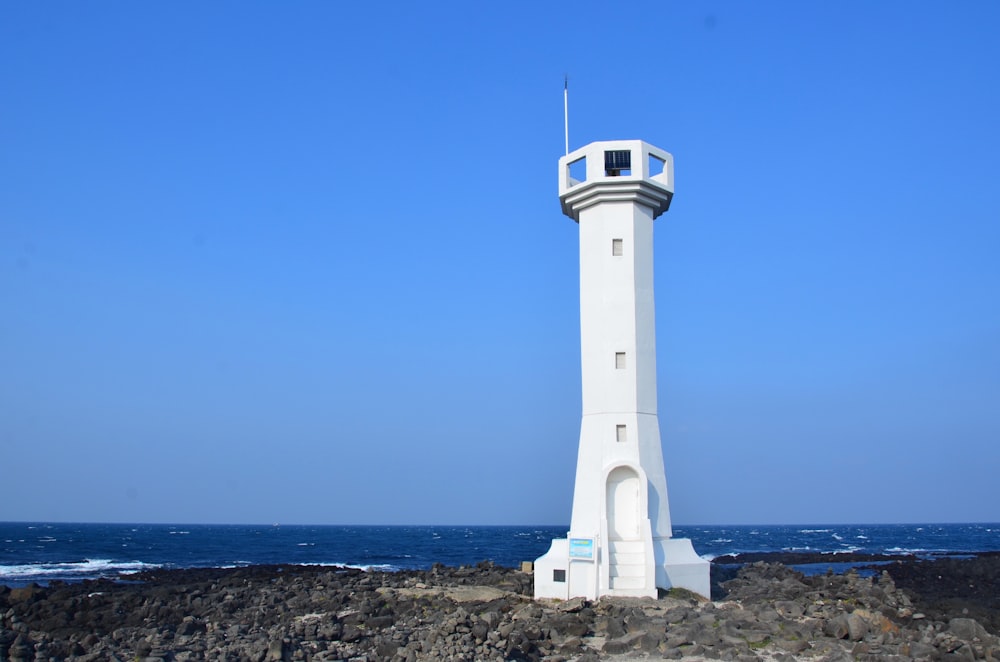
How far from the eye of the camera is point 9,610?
71.8 feet

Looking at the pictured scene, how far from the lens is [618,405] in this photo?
2039cm

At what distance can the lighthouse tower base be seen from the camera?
1931cm

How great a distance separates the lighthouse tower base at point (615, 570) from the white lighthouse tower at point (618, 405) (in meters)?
0.02

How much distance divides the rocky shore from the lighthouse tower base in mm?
422

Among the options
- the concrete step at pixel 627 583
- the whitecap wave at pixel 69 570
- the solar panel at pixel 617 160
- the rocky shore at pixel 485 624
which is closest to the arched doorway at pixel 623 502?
the concrete step at pixel 627 583

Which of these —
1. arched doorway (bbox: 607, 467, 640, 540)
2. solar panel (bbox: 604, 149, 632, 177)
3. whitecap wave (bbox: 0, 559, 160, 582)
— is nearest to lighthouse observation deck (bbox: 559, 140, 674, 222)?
solar panel (bbox: 604, 149, 632, 177)

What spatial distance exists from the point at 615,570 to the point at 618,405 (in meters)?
3.53

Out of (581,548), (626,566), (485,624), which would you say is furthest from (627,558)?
(485,624)

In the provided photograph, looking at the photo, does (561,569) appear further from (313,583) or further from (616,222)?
(313,583)

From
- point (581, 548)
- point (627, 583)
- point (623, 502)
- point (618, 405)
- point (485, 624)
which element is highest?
point (618, 405)

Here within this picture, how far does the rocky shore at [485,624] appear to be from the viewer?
1516 centimetres

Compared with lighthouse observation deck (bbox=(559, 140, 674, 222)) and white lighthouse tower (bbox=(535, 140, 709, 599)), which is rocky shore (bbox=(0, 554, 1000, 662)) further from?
lighthouse observation deck (bbox=(559, 140, 674, 222))

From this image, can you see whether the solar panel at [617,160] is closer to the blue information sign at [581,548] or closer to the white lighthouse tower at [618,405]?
the white lighthouse tower at [618,405]

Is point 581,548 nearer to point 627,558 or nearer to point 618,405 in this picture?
point 627,558
